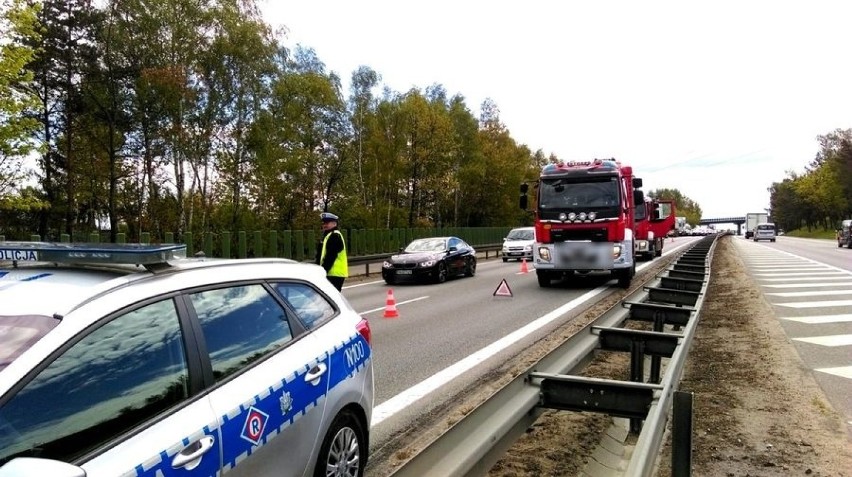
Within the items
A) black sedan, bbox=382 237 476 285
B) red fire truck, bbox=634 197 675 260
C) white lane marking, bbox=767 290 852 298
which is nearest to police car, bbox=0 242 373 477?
white lane marking, bbox=767 290 852 298

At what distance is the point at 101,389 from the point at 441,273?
16.3 metres

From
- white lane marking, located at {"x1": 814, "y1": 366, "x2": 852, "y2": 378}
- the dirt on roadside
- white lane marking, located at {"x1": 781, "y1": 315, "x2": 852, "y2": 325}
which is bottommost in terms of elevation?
the dirt on roadside

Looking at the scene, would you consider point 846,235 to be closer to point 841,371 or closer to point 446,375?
point 841,371

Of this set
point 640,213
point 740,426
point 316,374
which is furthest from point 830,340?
point 640,213

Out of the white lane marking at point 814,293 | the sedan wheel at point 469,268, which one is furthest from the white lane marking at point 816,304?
the sedan wheel at point 469,268

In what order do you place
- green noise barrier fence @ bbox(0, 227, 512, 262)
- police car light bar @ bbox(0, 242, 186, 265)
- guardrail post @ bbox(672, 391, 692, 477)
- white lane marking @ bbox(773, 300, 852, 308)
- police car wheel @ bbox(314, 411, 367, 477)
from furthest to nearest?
green noise barrier fence @ bbox(0, 227, 512, 262)
white lane marking @ bbox(773, 300, 852, 308)
police car wheel @ bbox(314, 411, 367, 477)
guardrail post @ bbox(672, 391, 692, 477)
police car light bar @ bbox(0, 242, 186, 265)

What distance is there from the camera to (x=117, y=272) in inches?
103

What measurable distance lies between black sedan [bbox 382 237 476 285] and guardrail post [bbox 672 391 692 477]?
1485cm

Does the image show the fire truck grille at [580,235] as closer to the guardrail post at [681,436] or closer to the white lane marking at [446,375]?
the white lane marking at [446,375]

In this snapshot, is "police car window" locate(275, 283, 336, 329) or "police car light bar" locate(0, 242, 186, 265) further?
"police car window" locate(275, 283, 336, 329)

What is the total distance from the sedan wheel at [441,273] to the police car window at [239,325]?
15.0 meters

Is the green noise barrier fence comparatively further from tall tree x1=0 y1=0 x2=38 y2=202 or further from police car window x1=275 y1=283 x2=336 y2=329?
police car window x1=275 y1=283 x2=336 y2=329

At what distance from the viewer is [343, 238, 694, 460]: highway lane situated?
591 centimetres

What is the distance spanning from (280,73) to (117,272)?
1184 inches
